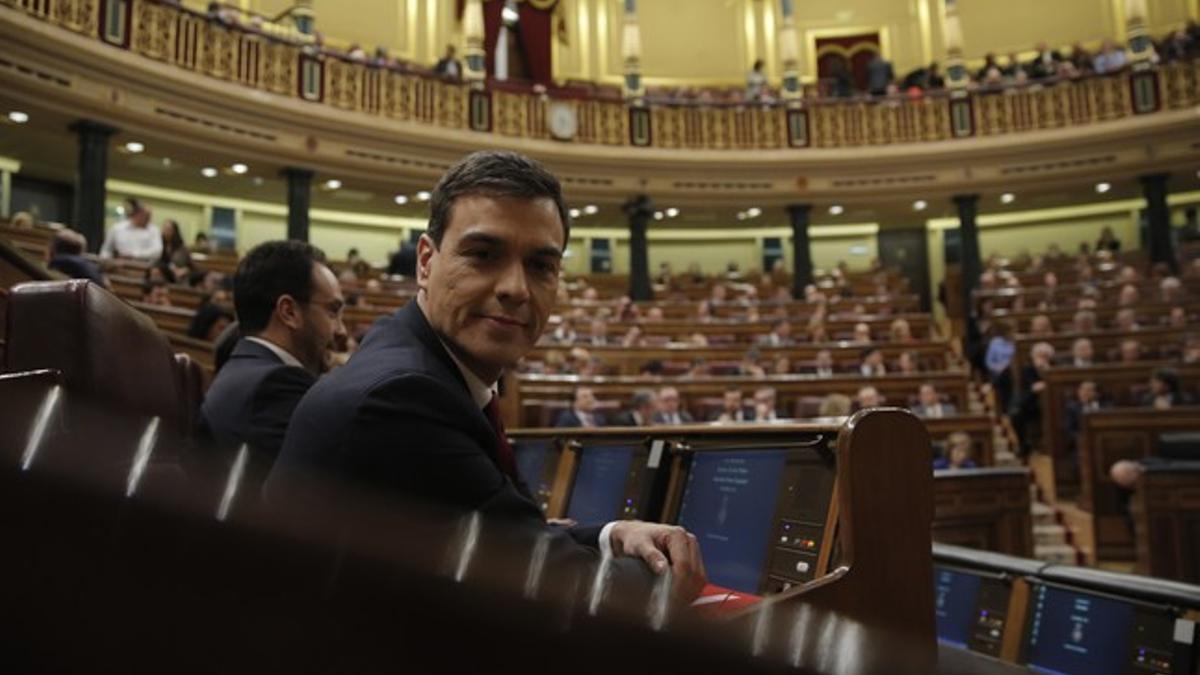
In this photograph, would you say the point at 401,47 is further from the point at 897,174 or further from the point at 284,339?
the point at 284,339

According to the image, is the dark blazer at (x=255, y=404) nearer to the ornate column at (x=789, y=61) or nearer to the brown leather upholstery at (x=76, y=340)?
the brown leather upholstery at (x=76, y=340)

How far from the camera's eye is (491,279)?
1033 mm

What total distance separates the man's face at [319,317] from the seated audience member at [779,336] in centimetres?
553

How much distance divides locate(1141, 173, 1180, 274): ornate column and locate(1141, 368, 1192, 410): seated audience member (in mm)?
4956

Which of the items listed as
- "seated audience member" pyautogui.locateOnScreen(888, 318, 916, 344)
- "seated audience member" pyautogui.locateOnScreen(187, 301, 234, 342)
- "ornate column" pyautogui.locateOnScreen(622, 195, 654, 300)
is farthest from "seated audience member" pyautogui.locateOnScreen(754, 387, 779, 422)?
"ornate column" pyautogui.locateOnScreen(622, 195, 654, 300)

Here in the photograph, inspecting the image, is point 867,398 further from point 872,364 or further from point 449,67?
point 449,67

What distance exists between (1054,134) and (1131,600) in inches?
364

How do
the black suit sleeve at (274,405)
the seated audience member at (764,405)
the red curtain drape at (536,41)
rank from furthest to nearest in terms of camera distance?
the red curtain drape at (536,41) < the seated audience member at (764,405) < the black suit sleeve at (274,405)

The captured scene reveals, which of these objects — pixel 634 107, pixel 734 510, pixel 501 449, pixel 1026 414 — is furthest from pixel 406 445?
pixel 634 107

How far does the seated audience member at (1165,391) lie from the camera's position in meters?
5.04

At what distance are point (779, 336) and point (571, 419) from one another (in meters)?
3.23

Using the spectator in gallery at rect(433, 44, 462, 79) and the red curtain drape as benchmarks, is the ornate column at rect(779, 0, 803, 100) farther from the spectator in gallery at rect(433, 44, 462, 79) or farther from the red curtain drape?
the spectator in gallery at rect(433, 44, 462, 79)

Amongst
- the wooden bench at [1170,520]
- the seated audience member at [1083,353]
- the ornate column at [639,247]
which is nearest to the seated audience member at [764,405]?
the wooden bench at [1170,520]

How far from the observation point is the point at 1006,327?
297 inches
